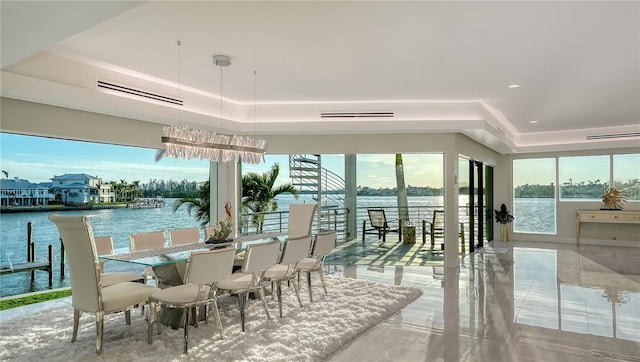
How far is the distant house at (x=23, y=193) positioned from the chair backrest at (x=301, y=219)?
136 inches

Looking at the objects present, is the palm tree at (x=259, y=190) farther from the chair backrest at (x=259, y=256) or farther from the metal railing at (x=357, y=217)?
the chair backrest at (x=259, y=256)

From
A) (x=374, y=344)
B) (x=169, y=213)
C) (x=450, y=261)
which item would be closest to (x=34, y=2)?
(x=374, y=344)

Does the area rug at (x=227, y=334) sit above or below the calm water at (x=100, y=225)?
below

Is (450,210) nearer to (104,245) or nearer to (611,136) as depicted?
(611,136)

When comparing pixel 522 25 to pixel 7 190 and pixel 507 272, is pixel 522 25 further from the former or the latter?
pixel 7 190

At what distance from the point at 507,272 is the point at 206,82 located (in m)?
5.81

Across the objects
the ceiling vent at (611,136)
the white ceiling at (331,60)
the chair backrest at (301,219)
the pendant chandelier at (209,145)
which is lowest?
the chair backrest at (301,219)

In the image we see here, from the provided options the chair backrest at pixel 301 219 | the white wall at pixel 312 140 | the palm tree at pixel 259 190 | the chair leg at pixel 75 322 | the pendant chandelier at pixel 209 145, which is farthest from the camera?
the palm tree at pixel 259 190

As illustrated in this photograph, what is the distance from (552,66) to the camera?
4863 millimetres

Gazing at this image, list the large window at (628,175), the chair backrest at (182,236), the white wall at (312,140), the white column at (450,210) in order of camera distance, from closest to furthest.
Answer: the white wall at (312,140)
the chair backrest at (182,236)
the white column at (450,210)
the large window at (628,175)

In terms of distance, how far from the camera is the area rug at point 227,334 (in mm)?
3342

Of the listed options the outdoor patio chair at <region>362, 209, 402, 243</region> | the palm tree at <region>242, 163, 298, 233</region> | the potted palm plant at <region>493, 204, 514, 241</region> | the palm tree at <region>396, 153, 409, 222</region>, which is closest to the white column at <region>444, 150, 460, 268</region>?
the palm tree at <region>396, 153, 409, 222</region>

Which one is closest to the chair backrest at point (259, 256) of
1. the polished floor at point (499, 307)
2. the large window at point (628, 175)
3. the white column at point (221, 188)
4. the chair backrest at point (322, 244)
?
the chair backrest at point (322, 244)

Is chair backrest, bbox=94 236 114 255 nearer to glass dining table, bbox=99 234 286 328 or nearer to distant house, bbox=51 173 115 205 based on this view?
glass dining table, bbox=99 234 286 328
